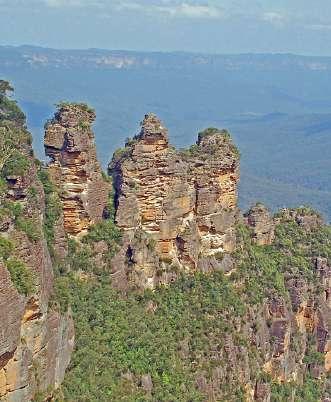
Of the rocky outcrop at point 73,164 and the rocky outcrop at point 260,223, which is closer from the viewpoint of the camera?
the rocky outcrop at point 73,164

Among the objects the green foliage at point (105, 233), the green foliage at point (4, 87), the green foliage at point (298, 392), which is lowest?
the green foliage at point (298, 392)

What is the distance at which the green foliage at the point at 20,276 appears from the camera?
2725 cm

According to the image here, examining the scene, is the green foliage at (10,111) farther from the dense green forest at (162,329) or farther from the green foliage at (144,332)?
the green foliage at (144,332)

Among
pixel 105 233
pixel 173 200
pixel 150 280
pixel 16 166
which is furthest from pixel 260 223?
pixel 16 166

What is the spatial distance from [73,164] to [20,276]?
12.7 metres

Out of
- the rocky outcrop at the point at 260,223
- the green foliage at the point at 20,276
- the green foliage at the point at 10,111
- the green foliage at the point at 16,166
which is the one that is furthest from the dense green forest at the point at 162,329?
the green foliage at the point at 10,111

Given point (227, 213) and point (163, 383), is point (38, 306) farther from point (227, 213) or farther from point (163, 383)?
point (227, 213)

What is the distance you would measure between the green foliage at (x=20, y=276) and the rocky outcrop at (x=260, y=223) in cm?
2656

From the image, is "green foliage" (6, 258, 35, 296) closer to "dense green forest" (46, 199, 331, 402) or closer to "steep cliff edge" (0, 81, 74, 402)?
"steep cliff edge" (0, 81, 74, 402)

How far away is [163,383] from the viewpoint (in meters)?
37.2

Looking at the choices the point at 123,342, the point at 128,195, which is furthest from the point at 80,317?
the point at 128,195

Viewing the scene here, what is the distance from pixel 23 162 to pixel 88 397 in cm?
1003

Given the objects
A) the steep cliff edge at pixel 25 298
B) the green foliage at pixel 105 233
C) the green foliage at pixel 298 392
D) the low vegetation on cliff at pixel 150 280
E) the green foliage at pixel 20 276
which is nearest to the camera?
the steep cliff edge at pixel 25 298

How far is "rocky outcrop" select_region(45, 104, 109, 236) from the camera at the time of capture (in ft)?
129
